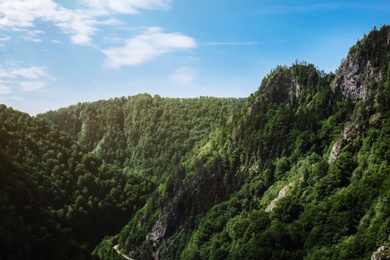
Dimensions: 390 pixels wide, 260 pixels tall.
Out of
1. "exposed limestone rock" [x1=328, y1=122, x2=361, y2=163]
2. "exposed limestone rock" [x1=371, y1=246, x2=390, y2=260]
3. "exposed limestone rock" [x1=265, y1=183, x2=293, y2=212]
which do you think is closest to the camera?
"exposed limestone rock" [x1=371, y1=246, x2=390, y2=260]

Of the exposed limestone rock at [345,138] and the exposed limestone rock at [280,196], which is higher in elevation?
the exposed limestone rock at [345,138]

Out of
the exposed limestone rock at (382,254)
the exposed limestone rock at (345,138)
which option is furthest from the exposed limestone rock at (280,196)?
the exposed limestone rock at (382,254)

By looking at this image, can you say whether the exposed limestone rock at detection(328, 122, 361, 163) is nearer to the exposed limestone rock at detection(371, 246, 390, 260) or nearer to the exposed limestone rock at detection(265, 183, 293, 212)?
the exposed limestone rock at detection(265, 183, 293, 212)

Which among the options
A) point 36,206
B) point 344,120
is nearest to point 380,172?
point 344,120

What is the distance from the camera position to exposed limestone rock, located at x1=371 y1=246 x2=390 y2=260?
118 metres

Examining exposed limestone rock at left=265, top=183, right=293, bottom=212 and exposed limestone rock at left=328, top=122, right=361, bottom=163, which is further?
exposed limestone rock at left=265, top=183, right=293, bottom=212

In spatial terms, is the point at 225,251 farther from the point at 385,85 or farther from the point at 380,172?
the point at 385,85

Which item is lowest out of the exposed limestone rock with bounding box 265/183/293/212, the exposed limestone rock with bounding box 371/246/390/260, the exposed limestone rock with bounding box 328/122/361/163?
the exposed limestone rock with bounding box 371/246/390/260

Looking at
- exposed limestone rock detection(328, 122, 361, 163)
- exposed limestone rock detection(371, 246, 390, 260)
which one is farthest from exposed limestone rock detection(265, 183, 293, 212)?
exposed limestone rock detection(371, 246, 390, 260)

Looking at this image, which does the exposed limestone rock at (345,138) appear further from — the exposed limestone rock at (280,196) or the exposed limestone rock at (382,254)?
the exposed limestone rock at (382,254)

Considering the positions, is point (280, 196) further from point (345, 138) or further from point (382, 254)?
point (382, 254)

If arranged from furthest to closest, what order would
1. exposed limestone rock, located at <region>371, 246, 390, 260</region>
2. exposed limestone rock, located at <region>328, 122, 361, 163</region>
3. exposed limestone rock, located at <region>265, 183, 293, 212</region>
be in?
exposed limestone rock, located at <region>265, 183, 293, 212</region>
exposed limestone rock, located at <region>328, 122, 361, 163</region>
exposed limestone rock, located at <region>371, 246, 390, 260</region>

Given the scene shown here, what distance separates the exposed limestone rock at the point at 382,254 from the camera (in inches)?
4641

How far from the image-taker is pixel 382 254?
119 meters
